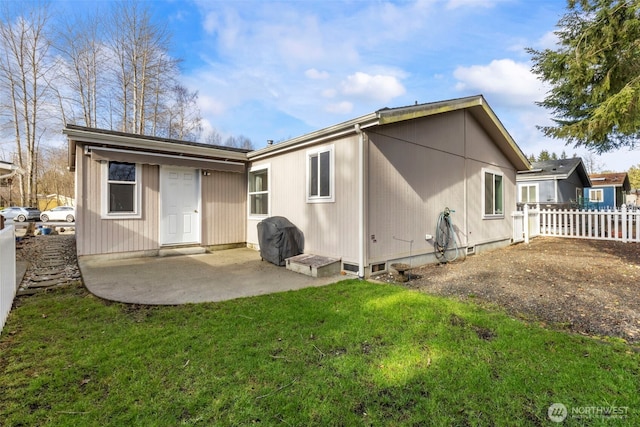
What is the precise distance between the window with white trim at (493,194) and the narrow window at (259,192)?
21.2ft

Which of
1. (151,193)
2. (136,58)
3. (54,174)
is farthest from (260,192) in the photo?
(54,174)

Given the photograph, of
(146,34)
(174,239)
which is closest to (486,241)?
(174,239)

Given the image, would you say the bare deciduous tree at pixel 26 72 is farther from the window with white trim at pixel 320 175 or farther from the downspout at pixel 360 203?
the downspout at pixel 360 203

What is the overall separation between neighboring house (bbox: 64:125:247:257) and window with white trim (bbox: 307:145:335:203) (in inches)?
115

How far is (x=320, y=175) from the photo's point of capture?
6324 millimetres

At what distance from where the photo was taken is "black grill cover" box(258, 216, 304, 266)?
6461mm

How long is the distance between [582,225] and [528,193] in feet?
29.4

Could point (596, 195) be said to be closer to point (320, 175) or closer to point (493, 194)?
point (493, 194)

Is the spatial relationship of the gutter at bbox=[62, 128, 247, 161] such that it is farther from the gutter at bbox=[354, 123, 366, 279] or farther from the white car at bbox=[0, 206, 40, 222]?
the white car at bbox=[0, 206, 40, 222]

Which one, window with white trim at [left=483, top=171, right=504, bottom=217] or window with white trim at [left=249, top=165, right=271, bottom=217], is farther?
window with white trim at [left=483, top=171, right=504, bottom=217]

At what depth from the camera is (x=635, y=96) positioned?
494 cm

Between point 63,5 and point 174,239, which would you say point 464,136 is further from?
point 63,5

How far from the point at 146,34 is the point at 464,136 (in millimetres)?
19096

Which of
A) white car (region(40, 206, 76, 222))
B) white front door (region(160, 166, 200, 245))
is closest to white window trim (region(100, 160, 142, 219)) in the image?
white front door (region(160, 166, 200, 245))
